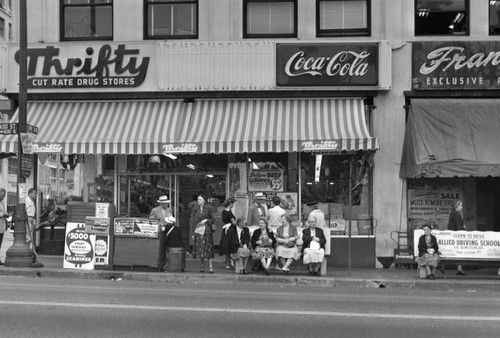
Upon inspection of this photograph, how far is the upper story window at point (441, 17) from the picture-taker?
16.2 m

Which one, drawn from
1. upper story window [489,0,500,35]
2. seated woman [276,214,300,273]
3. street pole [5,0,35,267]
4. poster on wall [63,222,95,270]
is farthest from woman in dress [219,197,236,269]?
upper story window [489,0,500,35]

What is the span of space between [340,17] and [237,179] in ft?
17.4

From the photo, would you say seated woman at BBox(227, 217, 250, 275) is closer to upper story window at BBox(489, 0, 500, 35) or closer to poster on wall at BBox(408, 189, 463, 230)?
poster on wall at BBox(408, 189, 463, 230)

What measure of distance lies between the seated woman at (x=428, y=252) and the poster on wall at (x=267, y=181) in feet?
13.6

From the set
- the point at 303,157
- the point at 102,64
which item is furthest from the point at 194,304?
the point at 102,64

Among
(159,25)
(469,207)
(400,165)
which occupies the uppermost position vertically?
(159,25)

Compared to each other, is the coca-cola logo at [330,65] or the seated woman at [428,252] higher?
the coca-cola logo at [330,65]

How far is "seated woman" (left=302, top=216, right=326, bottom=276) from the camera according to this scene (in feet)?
44.2

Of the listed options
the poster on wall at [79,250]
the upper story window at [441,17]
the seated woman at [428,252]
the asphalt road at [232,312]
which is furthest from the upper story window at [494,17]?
the poster on wall at [79,250]

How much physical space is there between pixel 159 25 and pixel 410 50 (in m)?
6.98

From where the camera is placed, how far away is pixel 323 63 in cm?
1591

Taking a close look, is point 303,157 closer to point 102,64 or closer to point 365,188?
point 365,188

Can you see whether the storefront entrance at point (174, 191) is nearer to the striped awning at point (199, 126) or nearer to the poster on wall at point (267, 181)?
the poster on wall at point (267, 181)

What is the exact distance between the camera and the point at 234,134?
49.2ft
